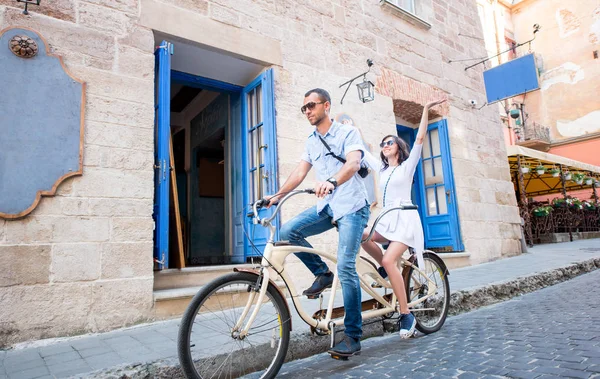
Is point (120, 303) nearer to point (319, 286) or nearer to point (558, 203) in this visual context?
point (319, 286)

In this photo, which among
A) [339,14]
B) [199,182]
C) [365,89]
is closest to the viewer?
[365,89]

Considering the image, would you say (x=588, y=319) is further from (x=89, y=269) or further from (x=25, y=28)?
(x=25, y=28)

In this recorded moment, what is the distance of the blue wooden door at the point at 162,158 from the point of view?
4164mm

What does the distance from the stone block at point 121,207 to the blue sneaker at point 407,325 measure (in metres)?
2.57

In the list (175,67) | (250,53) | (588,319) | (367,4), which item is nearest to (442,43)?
(367,4)

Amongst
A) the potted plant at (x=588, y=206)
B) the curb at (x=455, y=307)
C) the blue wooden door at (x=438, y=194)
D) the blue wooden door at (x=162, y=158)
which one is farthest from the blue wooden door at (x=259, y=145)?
the potted plant at (x=588, y=206)

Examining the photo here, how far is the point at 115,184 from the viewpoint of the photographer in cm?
389

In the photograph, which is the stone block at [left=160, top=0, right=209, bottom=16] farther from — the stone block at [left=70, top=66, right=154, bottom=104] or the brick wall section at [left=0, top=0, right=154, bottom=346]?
the stone block at [left=70, top=66, right=154, bottom=104]

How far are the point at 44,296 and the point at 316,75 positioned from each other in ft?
14.0

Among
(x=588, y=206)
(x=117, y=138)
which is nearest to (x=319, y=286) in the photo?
(x=117, y=138)

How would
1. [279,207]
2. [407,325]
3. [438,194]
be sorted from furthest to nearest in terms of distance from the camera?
[438,194] < [407,325] < [279,207]

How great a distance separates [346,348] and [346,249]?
622mm

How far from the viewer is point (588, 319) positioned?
3385 mm

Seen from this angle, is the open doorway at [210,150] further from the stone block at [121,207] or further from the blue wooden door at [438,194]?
the blue wooden door at [438,194]
